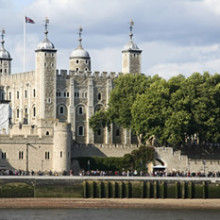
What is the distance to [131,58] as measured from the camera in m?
152

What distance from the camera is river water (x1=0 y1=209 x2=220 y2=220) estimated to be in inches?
3878

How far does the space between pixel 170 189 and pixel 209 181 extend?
5102 millimetres

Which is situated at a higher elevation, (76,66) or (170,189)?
(76,66)

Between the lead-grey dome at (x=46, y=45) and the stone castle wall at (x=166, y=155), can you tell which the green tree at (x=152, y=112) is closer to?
the stone castle wall at (x=166, y=155)

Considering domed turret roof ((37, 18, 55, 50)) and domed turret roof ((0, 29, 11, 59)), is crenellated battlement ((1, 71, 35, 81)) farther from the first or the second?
domed turret roof ((0, 29, 11, 59))

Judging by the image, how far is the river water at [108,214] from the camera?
98.5 metres

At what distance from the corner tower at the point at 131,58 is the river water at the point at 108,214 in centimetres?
4960

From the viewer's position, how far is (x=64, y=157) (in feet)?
400

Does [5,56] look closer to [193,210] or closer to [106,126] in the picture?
[106,126]

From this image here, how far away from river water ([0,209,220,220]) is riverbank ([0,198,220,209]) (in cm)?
178

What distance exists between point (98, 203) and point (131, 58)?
161ft

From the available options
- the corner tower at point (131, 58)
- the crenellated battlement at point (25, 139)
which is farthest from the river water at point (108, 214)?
the corner tower at point (131, 58)

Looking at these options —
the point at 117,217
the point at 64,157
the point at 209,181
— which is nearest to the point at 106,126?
the point at 64,157

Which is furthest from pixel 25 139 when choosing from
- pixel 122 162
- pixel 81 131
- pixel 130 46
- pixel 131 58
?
pixel 130 46
